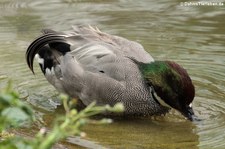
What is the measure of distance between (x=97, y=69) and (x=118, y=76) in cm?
25

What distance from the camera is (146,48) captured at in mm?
8039

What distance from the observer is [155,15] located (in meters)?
9.58

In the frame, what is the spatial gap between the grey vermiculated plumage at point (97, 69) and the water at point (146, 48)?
269 millimetres

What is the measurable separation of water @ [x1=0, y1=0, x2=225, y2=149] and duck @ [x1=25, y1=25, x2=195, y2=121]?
0.73 ft

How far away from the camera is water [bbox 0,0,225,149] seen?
544 centimetres

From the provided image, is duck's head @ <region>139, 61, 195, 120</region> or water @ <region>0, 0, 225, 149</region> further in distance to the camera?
duck's head @ <region>139, 61, 195, 120</region>

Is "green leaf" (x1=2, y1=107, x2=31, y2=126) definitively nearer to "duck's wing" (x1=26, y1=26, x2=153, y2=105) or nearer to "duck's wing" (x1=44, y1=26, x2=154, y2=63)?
"duck's wing" (x1=26, y1=26, x2=153, y2=105)

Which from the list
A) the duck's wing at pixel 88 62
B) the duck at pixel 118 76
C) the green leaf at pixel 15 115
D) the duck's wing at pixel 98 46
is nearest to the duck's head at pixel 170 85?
the duck at pixel 118 76

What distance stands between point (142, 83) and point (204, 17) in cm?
390

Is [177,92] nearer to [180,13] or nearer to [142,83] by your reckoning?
[142,83]

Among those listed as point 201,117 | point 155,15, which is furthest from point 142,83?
point 155,15

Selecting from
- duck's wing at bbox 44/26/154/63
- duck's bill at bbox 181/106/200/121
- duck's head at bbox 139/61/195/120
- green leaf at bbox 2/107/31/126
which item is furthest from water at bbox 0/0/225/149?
green leaf at bbox 2/107/31/126

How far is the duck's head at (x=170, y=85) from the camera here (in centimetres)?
556

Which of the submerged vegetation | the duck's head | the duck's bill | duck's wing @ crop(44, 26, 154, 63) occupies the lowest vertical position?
the duck's bill
